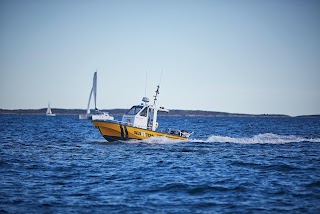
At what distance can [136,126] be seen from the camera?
98.0ft

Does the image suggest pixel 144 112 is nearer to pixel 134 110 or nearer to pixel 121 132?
pixel 134 110

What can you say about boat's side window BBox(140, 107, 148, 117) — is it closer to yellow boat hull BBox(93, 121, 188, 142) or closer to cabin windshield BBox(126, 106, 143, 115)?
cabin windshield BBox(126, 106, 143, 115)

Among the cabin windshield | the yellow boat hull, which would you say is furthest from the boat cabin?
the yellow boat hull

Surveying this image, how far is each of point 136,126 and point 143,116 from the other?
4.17ft

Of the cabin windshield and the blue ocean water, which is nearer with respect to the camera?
the blue ocean water

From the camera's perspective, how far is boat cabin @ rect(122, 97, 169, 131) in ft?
100

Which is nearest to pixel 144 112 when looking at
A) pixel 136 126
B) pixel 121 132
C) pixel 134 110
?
pixel 134 110

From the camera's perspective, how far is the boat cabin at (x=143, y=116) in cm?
3048

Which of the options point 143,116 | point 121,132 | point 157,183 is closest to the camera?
point 157,183

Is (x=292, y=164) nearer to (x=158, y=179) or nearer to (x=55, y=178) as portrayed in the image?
(x=158, y=179)

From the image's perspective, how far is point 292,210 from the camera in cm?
1115

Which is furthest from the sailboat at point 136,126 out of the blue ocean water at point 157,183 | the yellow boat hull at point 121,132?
the blue ocean water at point 157,183

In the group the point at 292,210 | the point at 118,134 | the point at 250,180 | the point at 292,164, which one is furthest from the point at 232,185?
Answer: the point at 118,134

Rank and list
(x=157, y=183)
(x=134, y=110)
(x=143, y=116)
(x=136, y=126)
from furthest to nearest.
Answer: (x=134, y=110), (x=143, y=116), (x=136, y=126), (x=157, y=183)
